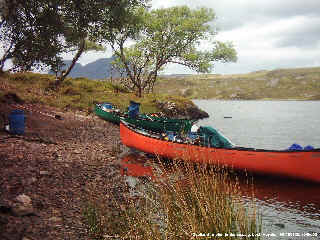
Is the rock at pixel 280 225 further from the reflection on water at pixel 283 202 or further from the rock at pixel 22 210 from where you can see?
the rock at pixel 22 210

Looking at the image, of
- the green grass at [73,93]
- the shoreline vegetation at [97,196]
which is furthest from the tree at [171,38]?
the shoreline vegetation at [97,196]

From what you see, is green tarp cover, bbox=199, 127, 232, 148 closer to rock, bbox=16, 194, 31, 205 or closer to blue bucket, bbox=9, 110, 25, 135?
blue bucket, bbox=9, 110, 25, 135

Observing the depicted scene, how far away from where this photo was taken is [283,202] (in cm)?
1100

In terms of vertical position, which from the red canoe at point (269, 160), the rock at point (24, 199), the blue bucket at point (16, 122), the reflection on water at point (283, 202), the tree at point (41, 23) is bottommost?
the reflection on water at point (283, 202)

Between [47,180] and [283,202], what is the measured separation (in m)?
8.44

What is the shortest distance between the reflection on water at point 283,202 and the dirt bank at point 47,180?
186cm

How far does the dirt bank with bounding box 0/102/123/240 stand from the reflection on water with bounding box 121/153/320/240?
6.11 feet

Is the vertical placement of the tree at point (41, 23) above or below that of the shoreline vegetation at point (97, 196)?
above

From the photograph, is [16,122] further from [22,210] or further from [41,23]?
[22,210]

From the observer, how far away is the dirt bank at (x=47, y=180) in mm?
5926

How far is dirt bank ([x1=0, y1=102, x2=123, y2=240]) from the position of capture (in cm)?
593

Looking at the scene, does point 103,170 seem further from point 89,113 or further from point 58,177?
point 89,113

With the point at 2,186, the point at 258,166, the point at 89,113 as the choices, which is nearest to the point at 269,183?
the point at 258,166

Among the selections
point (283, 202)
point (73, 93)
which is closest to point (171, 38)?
point (73, 93)
